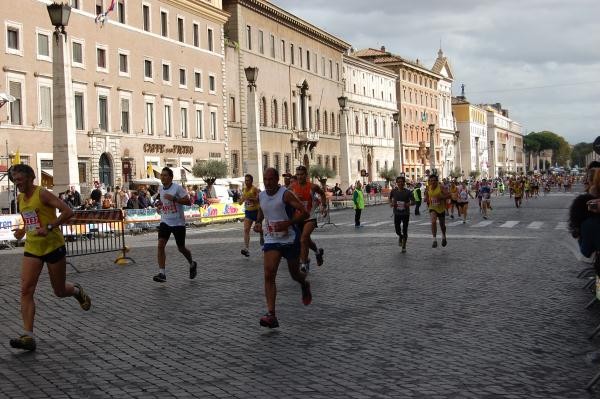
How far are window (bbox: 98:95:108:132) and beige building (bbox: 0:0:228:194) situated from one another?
0.18 feet

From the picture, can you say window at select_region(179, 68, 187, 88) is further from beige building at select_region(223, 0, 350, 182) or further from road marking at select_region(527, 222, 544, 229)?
road marking at select_region(527, 222, 544, 229)

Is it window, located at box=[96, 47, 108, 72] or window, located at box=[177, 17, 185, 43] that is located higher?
window, located at box=[177, 17, 185, 43]

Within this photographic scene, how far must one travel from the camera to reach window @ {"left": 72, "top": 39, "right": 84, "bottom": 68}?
43.2m

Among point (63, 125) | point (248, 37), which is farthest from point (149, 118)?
point (63, 125)

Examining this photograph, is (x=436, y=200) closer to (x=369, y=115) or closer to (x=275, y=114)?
(x=275, y=114)

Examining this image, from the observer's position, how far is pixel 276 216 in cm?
977

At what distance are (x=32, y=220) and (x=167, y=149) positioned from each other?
143 ft

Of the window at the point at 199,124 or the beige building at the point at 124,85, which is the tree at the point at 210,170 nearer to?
the beige building at the point at 124,85

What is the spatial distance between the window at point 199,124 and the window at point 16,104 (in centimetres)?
1810

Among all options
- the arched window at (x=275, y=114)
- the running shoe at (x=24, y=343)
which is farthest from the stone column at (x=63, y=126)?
the arched window at (x=275, y=114)

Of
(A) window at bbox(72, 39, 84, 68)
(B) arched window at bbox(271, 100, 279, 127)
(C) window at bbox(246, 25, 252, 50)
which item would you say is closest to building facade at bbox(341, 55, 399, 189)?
(B) arched window at bbox(271, 100, 279, 127)

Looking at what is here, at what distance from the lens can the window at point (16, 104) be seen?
38.8 metres

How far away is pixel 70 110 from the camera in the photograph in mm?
28422

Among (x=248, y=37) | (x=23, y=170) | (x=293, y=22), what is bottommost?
(x=23, y=170)
